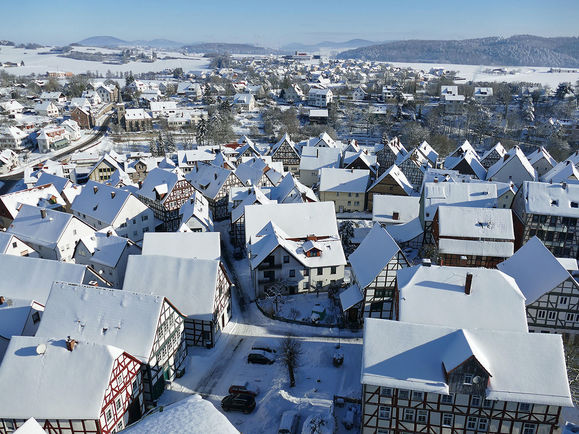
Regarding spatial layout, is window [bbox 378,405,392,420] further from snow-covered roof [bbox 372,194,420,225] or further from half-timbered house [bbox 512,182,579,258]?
snow-covered roof [bbox 372,194,420,225]

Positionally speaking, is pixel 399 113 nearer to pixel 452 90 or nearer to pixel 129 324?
pixel 452 90

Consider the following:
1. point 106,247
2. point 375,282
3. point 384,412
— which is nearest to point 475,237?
point 375,282

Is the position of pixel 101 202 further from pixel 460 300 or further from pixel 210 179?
pixel 460 300

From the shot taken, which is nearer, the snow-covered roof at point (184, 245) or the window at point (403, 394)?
the window at point (403, 394)

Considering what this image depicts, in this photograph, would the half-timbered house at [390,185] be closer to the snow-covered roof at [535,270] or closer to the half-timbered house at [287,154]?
the half-timbered house at [287,154]

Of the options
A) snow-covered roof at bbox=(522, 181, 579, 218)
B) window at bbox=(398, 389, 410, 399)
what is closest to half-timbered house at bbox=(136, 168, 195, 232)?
window at bbox=(398, 389, 410, 399)

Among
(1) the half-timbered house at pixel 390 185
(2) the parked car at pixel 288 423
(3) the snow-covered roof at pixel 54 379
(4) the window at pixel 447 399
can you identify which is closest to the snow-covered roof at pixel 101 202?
(3) the snow-covered roof at pixel 54 379
